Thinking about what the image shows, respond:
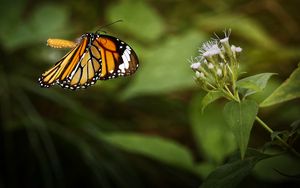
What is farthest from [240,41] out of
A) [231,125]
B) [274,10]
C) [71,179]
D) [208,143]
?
[231,125]

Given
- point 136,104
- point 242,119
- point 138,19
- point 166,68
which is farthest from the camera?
point 138,19

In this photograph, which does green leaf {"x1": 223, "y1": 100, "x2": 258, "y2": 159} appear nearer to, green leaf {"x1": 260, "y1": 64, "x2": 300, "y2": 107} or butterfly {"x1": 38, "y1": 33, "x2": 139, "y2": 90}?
green leaf {"x1": 260, "y1": 64, "x2": 300, "y2": 107}

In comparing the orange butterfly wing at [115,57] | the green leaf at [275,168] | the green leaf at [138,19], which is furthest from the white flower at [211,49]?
the green leaf at [138,19]

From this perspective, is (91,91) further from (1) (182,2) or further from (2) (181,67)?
(1) (182,2)

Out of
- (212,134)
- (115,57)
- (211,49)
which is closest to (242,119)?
(211,49)

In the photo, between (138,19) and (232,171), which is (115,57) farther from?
(138,19)

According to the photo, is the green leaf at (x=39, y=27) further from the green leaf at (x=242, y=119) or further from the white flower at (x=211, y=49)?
the green leaf at (x=242, y=119)
